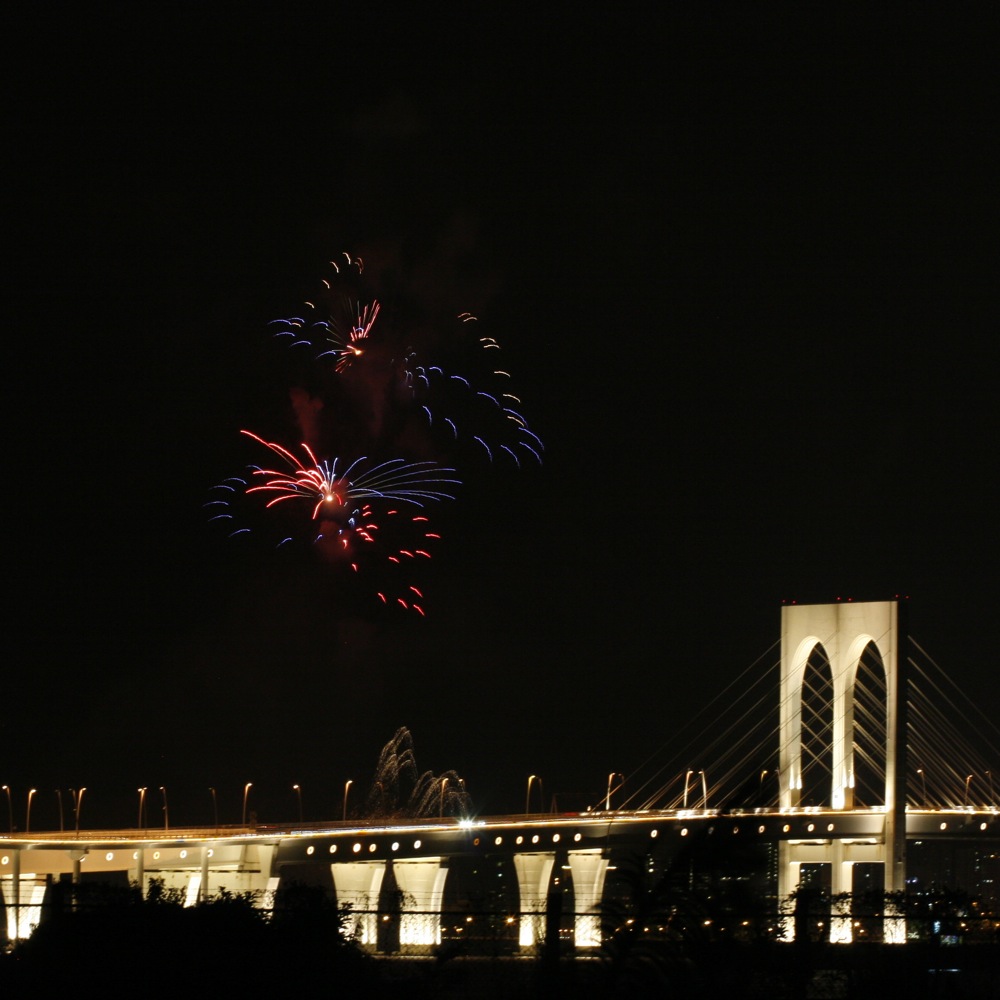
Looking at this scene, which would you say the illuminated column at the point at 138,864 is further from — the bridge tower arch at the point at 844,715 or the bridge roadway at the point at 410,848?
the bridge tower arch at the point at 844,715

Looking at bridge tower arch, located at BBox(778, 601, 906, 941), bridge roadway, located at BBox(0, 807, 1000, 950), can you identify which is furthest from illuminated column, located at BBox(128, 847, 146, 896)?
bridge tower arch, located at BBox(778, 601, 906, 941)

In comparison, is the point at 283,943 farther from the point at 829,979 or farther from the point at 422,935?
the point at 422,935

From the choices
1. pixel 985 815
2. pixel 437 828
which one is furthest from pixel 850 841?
pixel 437 828

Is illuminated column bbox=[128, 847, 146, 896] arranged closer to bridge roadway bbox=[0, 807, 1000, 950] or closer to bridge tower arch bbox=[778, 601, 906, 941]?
bridge roadway bbox=[0, 807, 1000, 950]

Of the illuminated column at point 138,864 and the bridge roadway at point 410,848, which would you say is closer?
the bridge roadway at point 410,848

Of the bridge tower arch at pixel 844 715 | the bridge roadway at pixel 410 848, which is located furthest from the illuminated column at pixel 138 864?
the bridge tower arch at pixel 844 715

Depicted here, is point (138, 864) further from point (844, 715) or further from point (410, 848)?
point (844, 715)

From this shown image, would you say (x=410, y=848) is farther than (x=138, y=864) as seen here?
Yes

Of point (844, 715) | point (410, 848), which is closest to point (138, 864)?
point (410, 848)

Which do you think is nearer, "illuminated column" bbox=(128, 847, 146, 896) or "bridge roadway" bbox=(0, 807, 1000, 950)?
"bridge roadway" bbox=(0, 807, 1000, 950)
